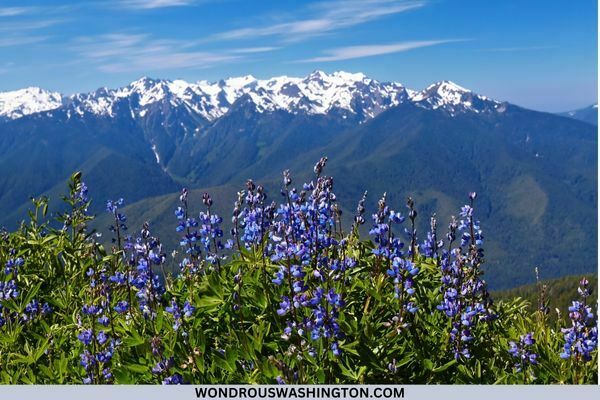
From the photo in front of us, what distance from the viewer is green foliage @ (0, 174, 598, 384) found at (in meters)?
3.93

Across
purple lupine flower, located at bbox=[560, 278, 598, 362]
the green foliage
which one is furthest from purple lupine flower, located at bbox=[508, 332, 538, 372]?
purple lupine flower, located at bbox=[560, 278, 598, 362]

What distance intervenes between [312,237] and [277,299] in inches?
18.8

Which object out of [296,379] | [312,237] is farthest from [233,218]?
[296,379]

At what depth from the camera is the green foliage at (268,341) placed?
3.93 m

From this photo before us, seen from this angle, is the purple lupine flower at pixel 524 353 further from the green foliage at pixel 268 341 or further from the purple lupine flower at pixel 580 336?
the purple lupine flower at pixel 580 336

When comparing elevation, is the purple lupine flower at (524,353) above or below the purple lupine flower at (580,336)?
below

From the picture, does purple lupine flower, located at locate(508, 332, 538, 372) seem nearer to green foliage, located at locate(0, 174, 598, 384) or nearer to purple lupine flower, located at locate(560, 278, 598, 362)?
green foliage, located at locate(0, 174, 598, 384)

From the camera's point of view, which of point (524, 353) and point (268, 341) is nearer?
point (524, 353)

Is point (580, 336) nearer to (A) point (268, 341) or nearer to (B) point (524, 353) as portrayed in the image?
(B) point (524, 353)

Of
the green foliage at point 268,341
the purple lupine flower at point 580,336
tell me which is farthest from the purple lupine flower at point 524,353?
the purple lupine flower at point 580,336

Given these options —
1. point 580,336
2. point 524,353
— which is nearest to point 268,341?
point 524,353

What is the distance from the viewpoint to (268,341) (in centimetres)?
425

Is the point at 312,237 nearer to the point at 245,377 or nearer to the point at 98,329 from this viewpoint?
the point at 245,377

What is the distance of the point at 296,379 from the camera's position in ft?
12.2
